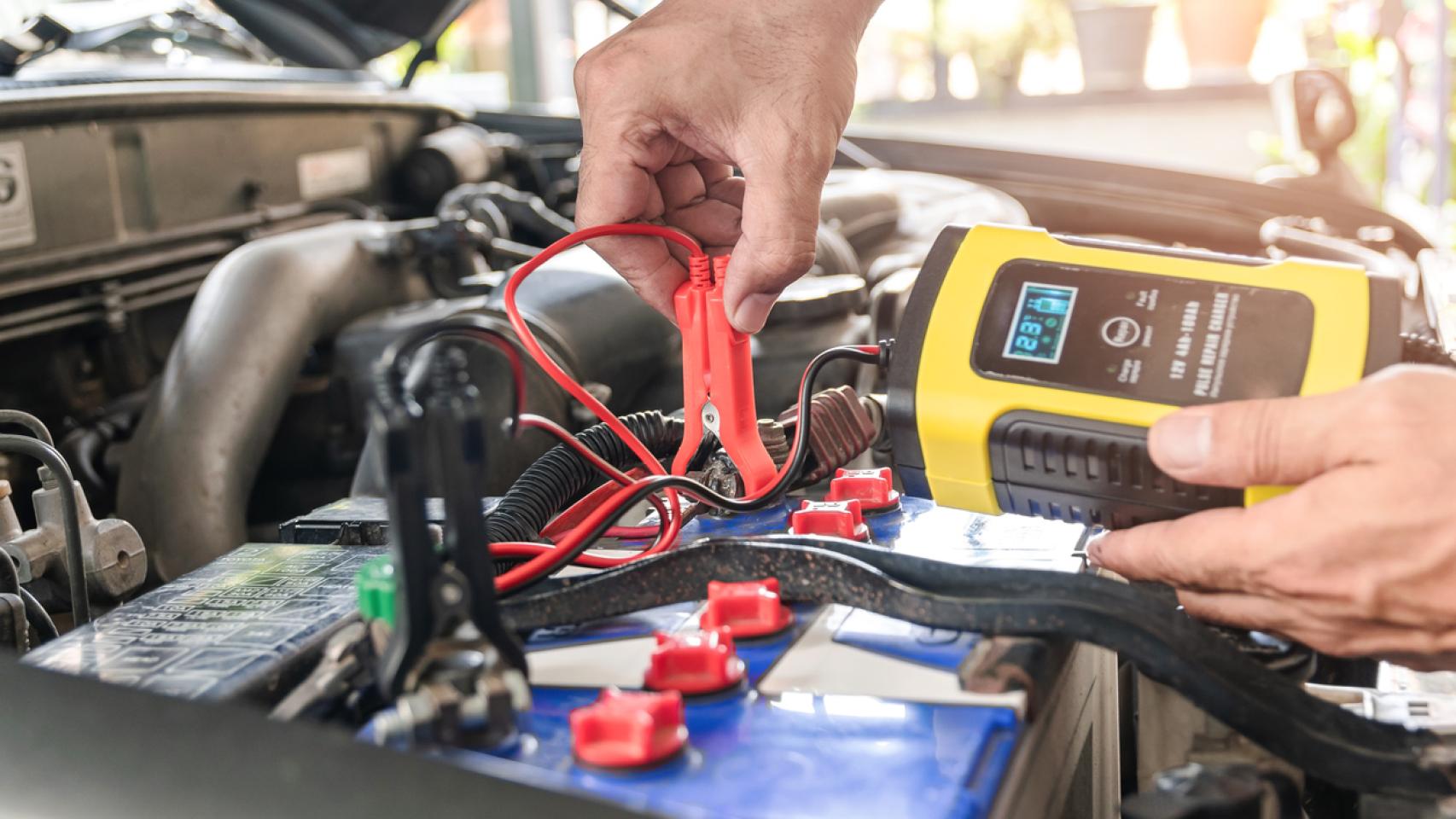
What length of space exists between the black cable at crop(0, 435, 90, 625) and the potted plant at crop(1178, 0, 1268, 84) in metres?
5.52

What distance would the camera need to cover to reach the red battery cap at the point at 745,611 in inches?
23.6

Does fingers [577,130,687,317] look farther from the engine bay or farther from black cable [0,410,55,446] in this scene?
black cable [0,410,55,446]

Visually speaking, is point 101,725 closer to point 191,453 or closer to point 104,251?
point 191,453

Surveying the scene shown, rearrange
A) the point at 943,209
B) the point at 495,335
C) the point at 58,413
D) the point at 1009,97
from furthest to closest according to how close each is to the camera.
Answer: the point at 1009,97 < the point at 943,209 < the point at 58,413 < the point at 495,335

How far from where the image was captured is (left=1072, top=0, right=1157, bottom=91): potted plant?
17.4 ft

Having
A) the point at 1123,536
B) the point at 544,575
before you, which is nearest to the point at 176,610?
the point at 544,575

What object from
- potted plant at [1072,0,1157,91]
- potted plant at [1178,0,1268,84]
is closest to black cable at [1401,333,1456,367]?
potted plant at [1072,0,1157,91]

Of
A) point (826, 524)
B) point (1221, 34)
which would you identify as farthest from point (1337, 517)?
point (1221, 34)

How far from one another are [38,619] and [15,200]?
0.49m

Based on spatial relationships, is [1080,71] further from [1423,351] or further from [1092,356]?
[1092,356]

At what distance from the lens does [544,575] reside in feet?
2.12

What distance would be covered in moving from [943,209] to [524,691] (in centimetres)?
125

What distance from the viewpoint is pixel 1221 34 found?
5.51 meters

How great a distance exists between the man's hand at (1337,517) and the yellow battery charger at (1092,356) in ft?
0.10
